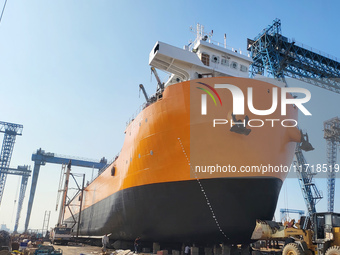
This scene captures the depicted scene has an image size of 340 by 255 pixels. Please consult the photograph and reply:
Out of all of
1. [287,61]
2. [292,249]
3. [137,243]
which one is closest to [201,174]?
[292,249]

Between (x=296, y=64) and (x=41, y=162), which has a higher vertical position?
(x=296, y=64)

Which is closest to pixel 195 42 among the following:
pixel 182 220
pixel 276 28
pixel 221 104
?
pixel 221 104

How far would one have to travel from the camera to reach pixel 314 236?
9258mm

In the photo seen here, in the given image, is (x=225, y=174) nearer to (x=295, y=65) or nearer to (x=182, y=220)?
(x=182, y=220)

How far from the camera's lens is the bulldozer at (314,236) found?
28.8ft

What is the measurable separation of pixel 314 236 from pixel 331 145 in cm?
4353

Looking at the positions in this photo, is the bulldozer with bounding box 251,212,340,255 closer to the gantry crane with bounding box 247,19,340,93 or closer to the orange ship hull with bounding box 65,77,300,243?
the orange ship hull with bounding box 65,77,300,243

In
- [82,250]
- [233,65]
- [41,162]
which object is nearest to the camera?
[233,65]

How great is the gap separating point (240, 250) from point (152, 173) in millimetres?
5989

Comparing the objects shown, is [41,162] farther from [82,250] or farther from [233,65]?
[233,65]

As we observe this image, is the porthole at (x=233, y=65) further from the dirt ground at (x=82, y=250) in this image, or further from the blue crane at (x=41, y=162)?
the blue crane at (x=41, y=162)

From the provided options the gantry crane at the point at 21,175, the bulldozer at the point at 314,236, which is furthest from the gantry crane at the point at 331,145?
the gantry crane at the point at 21,175

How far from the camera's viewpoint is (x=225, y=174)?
1191 cm

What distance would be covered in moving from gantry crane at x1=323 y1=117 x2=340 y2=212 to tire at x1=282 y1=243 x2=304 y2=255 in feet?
122
